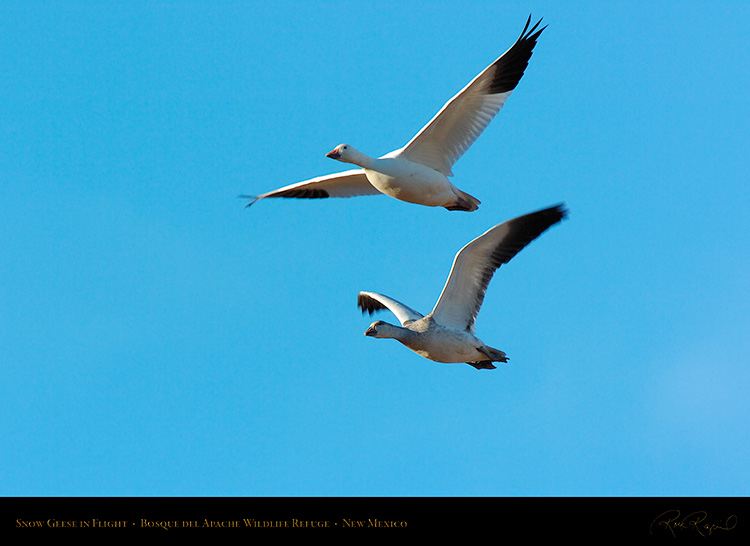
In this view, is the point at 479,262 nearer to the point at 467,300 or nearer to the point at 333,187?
the point at 467,300

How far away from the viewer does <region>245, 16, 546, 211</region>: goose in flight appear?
1278cm

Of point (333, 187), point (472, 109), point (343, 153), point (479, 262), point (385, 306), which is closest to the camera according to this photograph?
point (479, 262)

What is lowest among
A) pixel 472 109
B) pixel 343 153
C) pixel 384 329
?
pixel 384 329

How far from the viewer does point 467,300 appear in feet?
39.7

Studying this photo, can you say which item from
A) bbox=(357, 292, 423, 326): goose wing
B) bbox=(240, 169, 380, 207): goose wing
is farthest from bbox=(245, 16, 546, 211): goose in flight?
bbox=(357, 292, 423, 326): goose wing

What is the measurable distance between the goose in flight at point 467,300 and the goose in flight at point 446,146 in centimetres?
144

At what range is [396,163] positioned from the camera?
13.0 metres

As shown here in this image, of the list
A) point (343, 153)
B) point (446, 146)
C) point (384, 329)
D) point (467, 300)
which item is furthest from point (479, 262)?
point (343, 153)

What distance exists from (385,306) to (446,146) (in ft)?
7.40

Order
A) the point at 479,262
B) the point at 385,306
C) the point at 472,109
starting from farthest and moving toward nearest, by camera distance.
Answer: the point at 385,306, the point at 472,109, the point at 479,262
